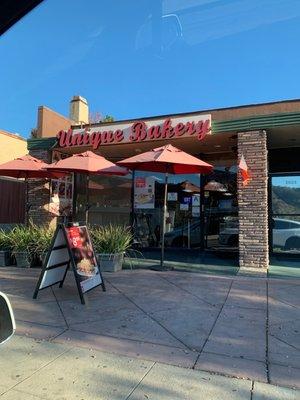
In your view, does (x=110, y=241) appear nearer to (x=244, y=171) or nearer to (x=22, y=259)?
(x=22, y=259)

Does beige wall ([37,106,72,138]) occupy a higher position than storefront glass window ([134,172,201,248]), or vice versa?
beige wall ([37,106,72,138])

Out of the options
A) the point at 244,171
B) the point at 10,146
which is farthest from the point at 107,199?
the point at 10,146

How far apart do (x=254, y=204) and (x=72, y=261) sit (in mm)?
5055

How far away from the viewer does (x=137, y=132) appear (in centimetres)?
1112

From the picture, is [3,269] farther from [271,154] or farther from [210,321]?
[271,154]

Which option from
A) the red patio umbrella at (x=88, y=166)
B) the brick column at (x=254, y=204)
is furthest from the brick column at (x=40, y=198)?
the brick column at (x=254, y=204)

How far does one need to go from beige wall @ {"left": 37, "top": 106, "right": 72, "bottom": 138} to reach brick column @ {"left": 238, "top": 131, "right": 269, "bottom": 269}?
19.5ft

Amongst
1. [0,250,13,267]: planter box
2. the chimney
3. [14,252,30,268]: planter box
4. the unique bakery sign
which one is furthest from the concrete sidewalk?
the chimney

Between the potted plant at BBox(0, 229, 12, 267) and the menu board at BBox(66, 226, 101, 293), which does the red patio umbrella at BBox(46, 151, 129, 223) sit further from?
the potted plant at BBox(0, 229, 12, 267)

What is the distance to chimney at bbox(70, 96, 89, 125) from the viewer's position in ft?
46.4

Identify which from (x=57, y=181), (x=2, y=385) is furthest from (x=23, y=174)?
(x=2, y=385)

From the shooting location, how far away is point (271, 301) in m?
6.72

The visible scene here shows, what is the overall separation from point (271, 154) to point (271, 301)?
20.3 feet

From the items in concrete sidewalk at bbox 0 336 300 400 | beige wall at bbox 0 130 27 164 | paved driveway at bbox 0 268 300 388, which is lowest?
concrete sidewalk at bbox 0 336 300 400
